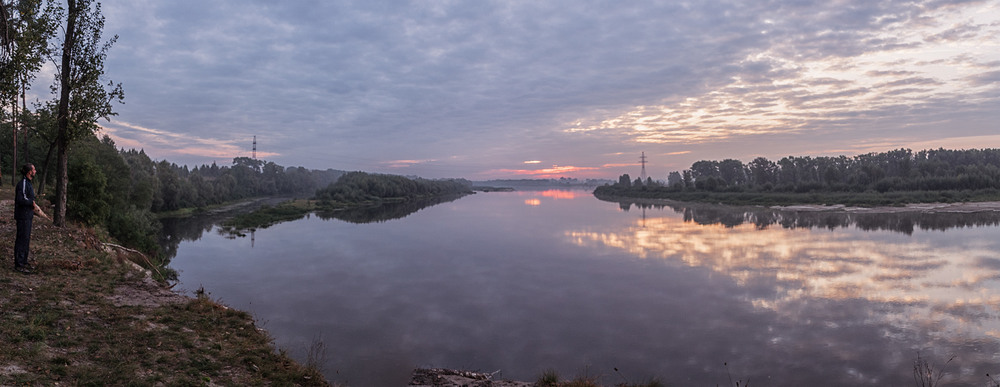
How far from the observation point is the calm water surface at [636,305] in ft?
39.9

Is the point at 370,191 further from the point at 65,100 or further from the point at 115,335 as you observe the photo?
the point at 115,335

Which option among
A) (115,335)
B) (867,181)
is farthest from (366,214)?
(867,181)

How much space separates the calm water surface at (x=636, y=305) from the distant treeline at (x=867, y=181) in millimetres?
47762

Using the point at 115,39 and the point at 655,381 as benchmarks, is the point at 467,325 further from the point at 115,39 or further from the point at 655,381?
the point at 115,39

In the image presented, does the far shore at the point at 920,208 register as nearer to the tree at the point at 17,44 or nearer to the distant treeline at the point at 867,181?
the distant treeline at the point at 867,181

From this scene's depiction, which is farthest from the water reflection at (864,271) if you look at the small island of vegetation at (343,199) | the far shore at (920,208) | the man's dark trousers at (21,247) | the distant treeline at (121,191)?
the small island of vegetation at (343,199)

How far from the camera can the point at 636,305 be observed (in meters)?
17.8

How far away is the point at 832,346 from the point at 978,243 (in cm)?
2990

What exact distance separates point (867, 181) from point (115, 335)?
11245 cm

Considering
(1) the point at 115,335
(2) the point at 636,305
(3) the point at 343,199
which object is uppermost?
(3) the point at 343,199

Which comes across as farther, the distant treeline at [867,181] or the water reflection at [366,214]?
the distant treeline at [867,181]

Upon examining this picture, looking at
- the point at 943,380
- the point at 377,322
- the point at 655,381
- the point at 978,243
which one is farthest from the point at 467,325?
the point at 978,243

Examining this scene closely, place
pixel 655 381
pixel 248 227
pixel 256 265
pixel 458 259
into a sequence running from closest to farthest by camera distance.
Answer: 1. pixel 655 381
2. pixel 256 265
3. pixel 458 259
4. pixel 248 227

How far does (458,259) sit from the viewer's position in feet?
95.6
